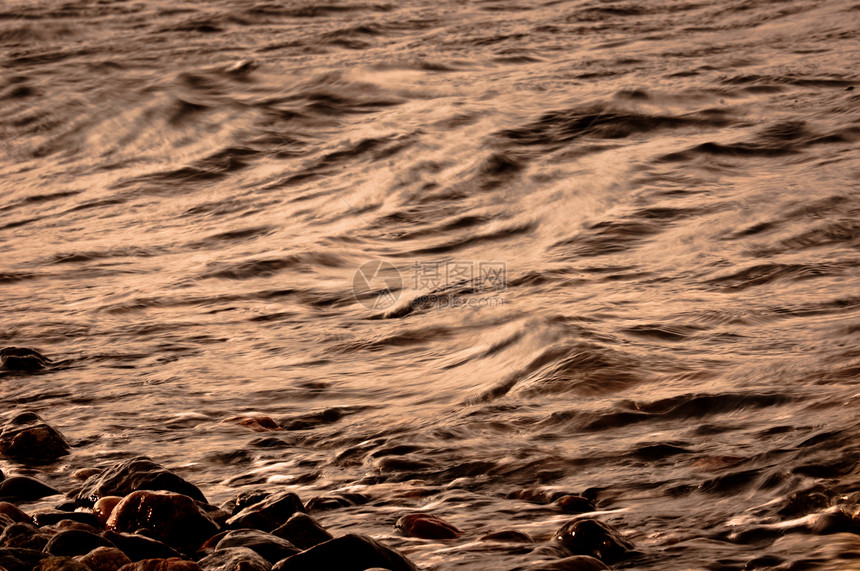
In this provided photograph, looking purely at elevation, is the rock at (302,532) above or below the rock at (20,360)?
above

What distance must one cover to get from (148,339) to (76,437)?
125 cm

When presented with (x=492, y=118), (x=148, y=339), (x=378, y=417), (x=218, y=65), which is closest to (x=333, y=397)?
(x=378, y=417)

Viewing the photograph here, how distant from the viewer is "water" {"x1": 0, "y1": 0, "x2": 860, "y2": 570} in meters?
3.29

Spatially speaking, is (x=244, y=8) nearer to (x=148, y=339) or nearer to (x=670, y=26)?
(x=670, y=26)

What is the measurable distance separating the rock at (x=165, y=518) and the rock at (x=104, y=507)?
6cm

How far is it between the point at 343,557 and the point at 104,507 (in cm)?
97

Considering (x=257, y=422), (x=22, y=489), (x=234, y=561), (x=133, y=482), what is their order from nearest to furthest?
(x=234, y=561) < (x=133, y=482) < (x=22, y=489) < (x=257, y=422)

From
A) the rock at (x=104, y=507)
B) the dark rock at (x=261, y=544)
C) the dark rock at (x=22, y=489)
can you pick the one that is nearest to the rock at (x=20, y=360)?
the dark rock at (x=22, y=489)

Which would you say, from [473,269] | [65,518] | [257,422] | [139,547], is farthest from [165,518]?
[473,269]

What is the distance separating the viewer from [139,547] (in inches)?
104

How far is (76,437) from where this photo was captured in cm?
386

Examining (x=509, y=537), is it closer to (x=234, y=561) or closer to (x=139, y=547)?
(x=234, y=561)

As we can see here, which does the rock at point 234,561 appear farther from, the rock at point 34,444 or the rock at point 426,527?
the rock at point 34,444

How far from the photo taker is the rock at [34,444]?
11.9ft
